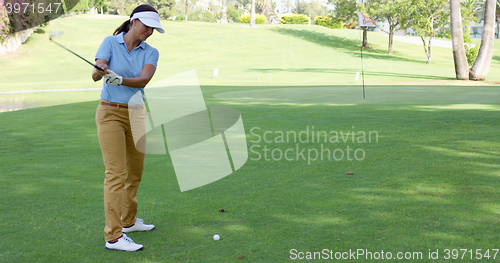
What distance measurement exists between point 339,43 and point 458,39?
38538mm

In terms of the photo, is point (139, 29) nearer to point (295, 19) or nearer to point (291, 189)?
point (291, 189)

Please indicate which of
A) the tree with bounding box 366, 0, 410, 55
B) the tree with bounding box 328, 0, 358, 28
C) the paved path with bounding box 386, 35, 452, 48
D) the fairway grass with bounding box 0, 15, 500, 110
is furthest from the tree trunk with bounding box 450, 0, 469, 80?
the paved path with bounding box 386, 35, 452, 48

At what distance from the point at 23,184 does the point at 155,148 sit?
286 centimetres

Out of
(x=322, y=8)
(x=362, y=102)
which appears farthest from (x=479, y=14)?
(x=362, y=102)

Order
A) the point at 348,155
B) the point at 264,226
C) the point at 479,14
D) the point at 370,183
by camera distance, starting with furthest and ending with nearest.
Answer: the point at 479,14 → the point at 348,155 → the point at 370,183 → the point at 264,226

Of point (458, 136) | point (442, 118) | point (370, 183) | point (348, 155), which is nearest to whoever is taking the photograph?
point (370, 183)

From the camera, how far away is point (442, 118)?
10.8 meters

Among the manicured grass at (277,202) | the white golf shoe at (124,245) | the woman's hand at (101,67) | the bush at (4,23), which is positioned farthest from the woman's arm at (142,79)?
the bush at (4,23)

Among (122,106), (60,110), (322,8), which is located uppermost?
(322,8)

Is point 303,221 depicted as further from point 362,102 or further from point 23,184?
point 362,102

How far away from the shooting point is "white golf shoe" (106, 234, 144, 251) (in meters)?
4.22

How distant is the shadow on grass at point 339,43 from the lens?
179 feet

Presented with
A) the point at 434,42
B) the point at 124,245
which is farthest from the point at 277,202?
the point at 434,42

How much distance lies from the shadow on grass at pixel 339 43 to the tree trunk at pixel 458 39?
2448cm
